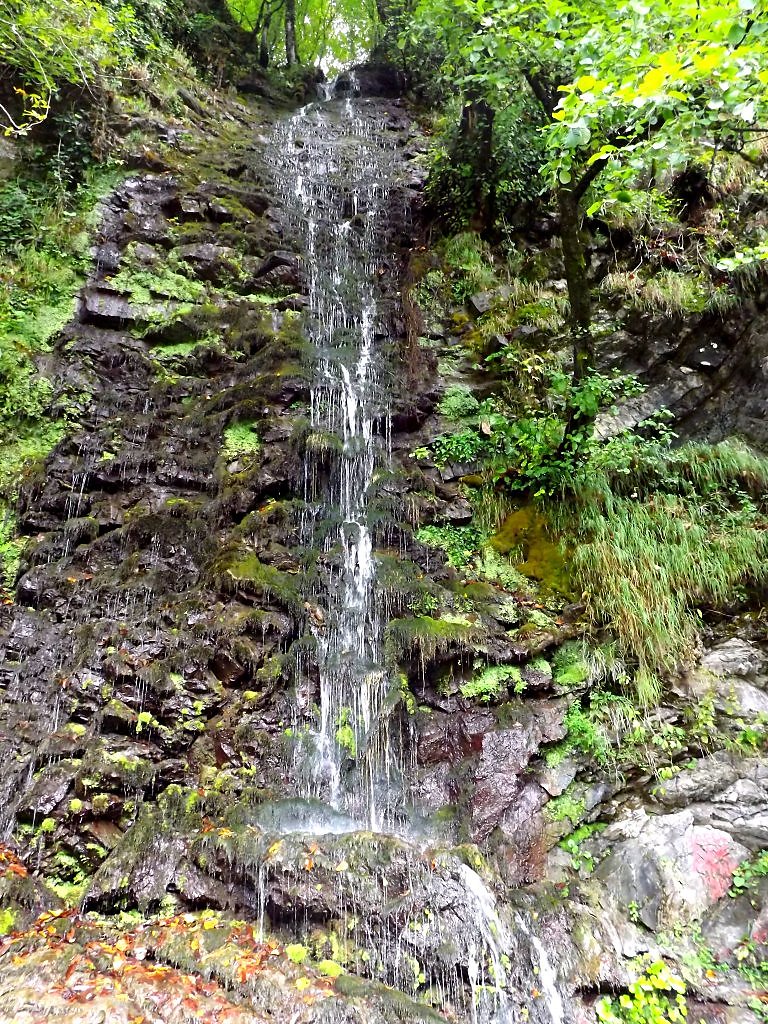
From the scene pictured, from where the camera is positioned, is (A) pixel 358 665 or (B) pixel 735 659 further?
(A) pixel 358 665

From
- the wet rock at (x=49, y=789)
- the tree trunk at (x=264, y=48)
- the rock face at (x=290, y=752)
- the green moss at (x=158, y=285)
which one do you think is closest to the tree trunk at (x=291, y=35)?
the tree trunk at (x=264, y=48)

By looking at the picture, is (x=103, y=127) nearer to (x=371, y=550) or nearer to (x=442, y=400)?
(x=442, y=400)

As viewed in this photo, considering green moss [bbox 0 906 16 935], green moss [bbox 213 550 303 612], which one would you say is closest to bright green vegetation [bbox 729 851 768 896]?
green moss [bbox 213 550 303 612]

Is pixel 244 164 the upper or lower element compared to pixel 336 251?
upper

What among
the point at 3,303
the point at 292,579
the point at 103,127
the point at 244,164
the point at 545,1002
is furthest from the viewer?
the point at 244,164

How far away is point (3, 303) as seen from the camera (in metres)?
7.17

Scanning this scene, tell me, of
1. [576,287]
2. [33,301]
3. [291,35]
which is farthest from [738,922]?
[291,35]

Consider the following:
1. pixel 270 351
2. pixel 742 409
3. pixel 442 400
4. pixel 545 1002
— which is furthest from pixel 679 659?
pixel 270 351

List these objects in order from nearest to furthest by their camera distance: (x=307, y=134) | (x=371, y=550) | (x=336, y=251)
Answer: (x=371, y=550) < (x=336, y=251) < (x=307, y=134)

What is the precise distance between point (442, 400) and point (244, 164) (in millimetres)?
6185

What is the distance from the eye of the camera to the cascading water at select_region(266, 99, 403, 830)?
17.1 ft

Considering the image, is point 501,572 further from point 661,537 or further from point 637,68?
point 637,68

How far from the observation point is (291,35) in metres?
16.1

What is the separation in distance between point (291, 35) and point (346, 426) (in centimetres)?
1463
